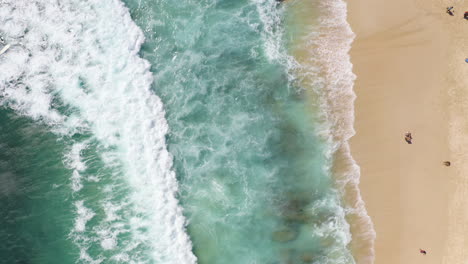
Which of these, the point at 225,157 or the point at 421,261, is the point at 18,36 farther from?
the point at 421,261

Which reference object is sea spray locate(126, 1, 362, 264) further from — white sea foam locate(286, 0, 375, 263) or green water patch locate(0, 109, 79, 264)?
green water patch locate(0, 109, 79, 264)

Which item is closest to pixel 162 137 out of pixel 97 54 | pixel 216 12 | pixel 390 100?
pixel 97 54

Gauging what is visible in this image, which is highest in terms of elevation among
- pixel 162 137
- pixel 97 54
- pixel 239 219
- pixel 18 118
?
pixel 97 54

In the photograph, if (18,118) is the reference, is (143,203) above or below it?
below

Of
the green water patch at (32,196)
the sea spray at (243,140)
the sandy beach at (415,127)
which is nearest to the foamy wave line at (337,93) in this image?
the sea spray at (243,140)

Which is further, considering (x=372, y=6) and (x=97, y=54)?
(x=97, y=54)

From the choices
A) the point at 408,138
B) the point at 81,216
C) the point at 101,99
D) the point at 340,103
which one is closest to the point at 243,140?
the point at 340,103

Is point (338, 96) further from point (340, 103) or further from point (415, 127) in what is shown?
point (415, 127)
